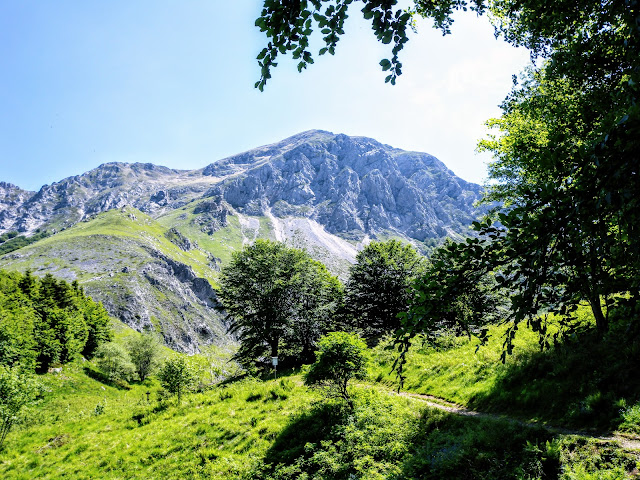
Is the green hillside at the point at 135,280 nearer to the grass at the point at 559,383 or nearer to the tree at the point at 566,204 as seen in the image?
the grass at the point at 559,383

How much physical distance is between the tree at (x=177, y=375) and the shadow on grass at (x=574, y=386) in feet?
55.0

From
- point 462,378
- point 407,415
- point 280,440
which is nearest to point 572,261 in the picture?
point 407,415

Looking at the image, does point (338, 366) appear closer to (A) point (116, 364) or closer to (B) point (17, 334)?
(B) point (17, 334)

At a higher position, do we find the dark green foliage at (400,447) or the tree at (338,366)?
the tree at (338,366)

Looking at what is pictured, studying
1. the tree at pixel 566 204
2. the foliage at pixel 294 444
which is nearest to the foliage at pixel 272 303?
the foliage at pixel 294 444

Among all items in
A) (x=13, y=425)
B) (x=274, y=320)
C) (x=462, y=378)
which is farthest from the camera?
(x=274, y=320)

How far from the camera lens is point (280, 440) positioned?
12.5 metres

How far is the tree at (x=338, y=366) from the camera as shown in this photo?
1323 cm

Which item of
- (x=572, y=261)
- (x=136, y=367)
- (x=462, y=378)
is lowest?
(x=136, y=367)

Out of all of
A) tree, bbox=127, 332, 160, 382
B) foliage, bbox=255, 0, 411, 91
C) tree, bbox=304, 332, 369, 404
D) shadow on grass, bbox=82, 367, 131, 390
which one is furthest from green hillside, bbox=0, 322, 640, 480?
tree, bbox=127, 332, 160, 382

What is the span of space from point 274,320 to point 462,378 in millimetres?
19411

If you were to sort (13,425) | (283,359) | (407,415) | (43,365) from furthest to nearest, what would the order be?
1. (43,365)
2. (283,359)
3. (13,425)
4. (407,415)

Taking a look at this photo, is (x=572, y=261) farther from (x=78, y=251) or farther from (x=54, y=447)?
(x=78, y=251)

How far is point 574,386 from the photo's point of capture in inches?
404
